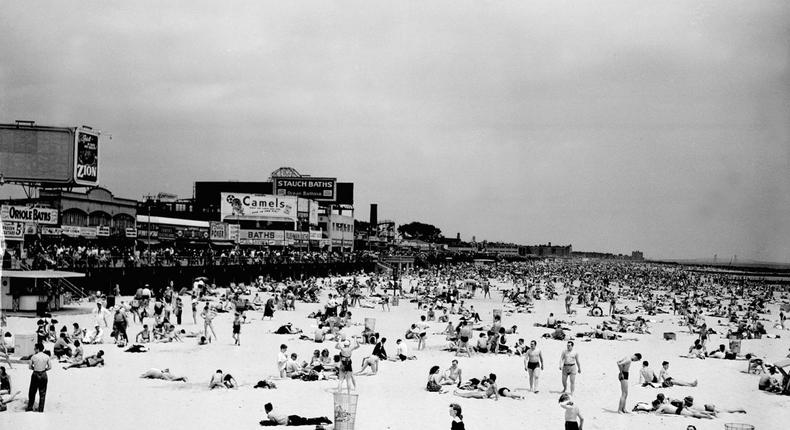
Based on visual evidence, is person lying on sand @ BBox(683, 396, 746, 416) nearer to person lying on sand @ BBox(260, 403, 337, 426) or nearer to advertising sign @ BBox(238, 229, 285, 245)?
person lying on sand @ BBox(260, 403, 337, 426)

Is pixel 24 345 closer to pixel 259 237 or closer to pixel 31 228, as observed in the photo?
pixel 31 228

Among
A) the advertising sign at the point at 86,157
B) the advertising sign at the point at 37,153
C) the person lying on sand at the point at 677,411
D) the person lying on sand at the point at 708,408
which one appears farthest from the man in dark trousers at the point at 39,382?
the advertising sign at the point at 86,157

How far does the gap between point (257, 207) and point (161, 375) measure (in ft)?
185

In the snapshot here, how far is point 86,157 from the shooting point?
40406 millimetres

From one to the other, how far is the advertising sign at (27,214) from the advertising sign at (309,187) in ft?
178

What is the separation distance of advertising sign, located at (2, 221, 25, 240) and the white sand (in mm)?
7189

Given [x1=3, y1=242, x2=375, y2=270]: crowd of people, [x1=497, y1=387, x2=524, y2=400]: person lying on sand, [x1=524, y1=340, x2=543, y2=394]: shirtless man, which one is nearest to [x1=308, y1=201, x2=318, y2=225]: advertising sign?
[x1=3, y1=242, x2=375, y2=270]: crowd of people

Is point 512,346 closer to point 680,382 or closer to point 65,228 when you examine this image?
point 680,382

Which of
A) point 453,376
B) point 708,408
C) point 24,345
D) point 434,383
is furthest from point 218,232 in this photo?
point 708,408

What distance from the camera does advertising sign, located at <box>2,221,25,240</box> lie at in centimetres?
2852

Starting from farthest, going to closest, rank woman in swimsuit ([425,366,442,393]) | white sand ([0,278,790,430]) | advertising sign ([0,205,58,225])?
advertising sign ([0,205,58,225])
woman in swimsuit ([425,366,442,393])
white sand ([0,278,790,430])

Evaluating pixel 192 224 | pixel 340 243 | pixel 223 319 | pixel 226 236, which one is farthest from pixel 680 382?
pixel 340 243

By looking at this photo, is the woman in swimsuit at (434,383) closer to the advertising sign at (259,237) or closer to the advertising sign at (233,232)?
the advertising sign at (233,232)

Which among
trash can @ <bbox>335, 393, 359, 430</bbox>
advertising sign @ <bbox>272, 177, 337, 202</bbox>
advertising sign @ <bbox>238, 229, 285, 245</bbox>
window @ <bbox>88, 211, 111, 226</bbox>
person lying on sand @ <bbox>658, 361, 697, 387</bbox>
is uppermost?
advertising sign @ <bbox>272, 177, 337, 202</bbox>
